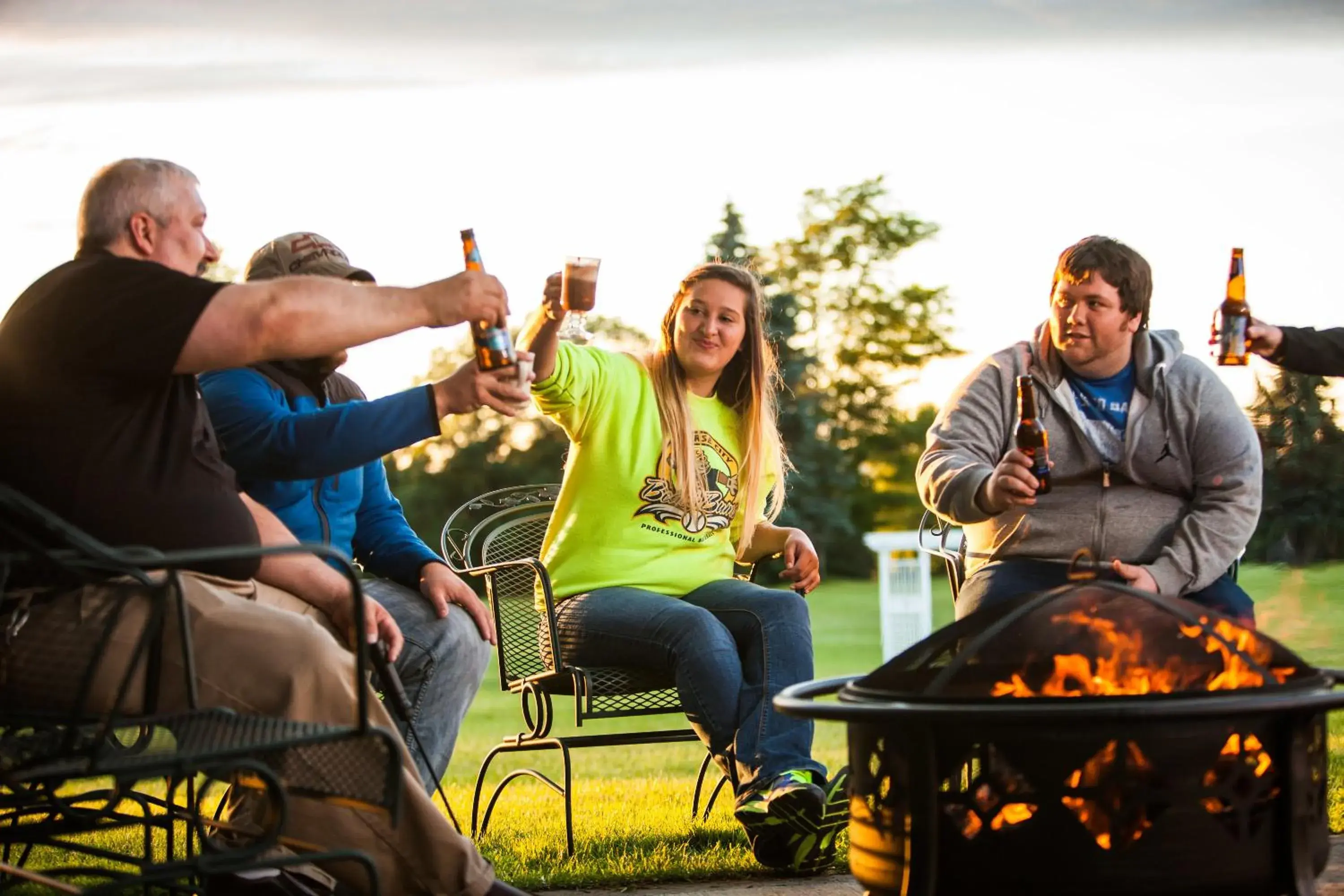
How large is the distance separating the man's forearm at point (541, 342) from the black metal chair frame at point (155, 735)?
139cm

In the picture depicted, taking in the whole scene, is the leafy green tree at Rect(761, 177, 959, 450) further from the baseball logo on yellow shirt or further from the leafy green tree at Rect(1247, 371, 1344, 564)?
the baseball logo on yellow shirt

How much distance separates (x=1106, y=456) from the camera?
3.76m

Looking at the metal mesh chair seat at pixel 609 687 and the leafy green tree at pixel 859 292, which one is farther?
the leafy green tree at pixel 859 292

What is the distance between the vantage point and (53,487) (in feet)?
7.74

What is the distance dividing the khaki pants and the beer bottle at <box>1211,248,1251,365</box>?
2299mm

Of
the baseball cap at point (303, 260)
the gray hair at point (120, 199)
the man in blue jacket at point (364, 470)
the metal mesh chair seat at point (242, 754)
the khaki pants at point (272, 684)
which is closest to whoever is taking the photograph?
the metal mesh chair seat at point (242, 754)

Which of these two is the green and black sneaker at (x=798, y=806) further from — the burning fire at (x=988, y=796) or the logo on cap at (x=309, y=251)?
the logo on cap at (x=309, y=251)

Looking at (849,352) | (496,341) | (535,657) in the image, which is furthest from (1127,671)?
(849,352)

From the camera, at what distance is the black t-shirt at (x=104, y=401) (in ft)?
7.76

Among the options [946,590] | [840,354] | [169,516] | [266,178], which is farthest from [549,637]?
[840,354]

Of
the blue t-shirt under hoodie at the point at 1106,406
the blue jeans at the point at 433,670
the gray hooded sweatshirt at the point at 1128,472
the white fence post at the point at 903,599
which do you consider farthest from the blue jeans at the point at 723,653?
the white fence post at the point at 903,599

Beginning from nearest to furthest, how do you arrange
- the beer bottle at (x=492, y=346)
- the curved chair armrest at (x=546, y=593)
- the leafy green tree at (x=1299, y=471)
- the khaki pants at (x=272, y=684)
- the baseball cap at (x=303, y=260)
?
1. the khaki pants at (x=272, y=684)
2. the beer bottle at (x=492, y=346)
3. the baseball cap at (x=303, y=260)
4. the curved chair armrest at (x=546, y=593)
5. the leafy green tree at (x=1299, y=471)

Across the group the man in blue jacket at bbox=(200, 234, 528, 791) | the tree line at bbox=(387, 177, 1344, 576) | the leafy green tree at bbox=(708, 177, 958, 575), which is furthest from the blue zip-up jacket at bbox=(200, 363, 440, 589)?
the leafy green tree at bbox=(708, 177, 958, 575)

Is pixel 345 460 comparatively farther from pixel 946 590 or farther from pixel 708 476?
pixel 946 590
